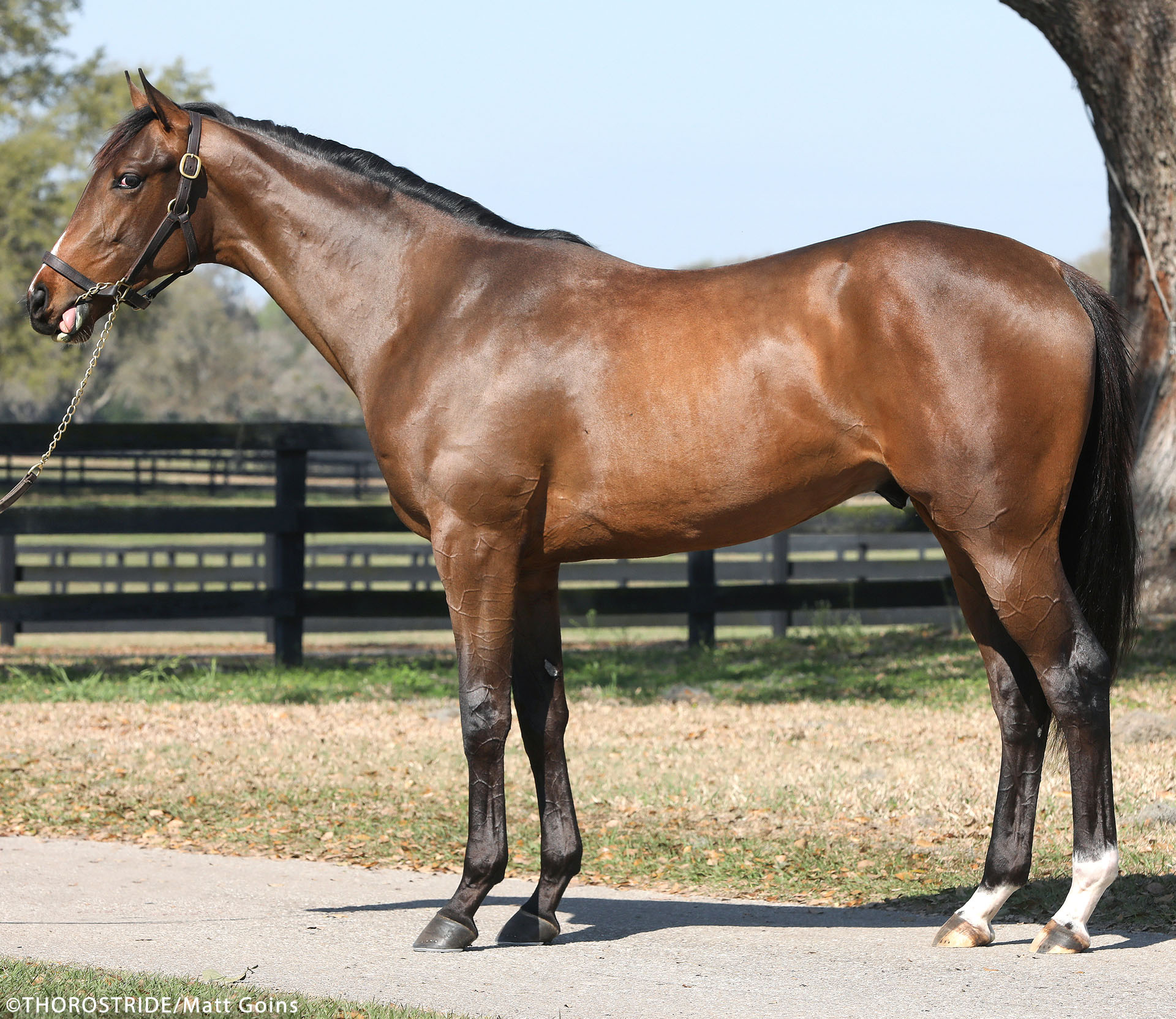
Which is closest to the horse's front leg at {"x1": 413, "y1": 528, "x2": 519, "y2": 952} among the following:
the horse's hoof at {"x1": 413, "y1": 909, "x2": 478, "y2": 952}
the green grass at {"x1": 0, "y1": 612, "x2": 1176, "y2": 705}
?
the horse's hoof at {"x1": 413, "y1": 909, "x2": 478, "y2": 952}

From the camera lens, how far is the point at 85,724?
809cm

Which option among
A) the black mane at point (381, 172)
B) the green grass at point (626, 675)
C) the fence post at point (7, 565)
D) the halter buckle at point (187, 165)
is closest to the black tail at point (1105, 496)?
the black mane at point (381, 172)

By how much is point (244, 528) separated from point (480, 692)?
6292 millimetres

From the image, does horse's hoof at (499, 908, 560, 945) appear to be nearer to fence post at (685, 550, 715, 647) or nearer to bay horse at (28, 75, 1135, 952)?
bay horse at (28, 75, 1135, 952)

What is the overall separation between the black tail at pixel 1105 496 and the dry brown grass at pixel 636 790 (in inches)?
41.7

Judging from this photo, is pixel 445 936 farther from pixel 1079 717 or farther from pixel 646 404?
pixel 1079 717

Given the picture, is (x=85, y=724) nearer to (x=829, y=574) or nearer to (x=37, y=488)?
(x=829, y=574)

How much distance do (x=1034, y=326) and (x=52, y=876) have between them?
13.2 ft

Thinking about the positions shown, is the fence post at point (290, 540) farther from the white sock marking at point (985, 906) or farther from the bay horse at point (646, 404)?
the white sock marking at point (985, 906)

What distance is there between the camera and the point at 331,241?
441cm

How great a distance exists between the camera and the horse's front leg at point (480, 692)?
159 inches

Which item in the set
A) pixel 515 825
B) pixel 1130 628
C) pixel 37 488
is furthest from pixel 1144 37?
pixel 37 488

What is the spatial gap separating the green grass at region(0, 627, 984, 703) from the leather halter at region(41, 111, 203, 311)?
5.16 metres

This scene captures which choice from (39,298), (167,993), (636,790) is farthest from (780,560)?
(167,993)
